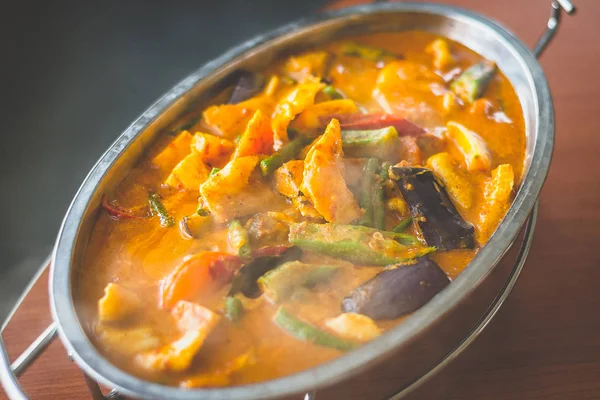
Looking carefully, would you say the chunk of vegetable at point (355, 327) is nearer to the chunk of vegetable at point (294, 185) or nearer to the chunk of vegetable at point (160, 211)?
the chunk of vegetable at point (294, 185)

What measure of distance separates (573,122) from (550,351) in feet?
4.41

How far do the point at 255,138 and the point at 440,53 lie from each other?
1.06 m

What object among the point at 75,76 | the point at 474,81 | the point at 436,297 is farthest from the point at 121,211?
the point at 75,76

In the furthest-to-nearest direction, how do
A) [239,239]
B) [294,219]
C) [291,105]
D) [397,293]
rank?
[291,105], [294,219], [239,239], [397,293]

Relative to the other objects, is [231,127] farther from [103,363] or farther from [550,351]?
[550,351]

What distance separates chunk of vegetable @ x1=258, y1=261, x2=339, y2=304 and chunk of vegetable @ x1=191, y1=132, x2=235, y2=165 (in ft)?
2.06

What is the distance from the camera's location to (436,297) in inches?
65.0

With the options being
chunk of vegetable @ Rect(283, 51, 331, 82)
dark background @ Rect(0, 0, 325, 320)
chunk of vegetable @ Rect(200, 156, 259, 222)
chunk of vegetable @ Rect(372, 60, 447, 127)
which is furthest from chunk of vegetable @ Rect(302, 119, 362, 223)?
dark background @ Rect(0, 0, 325, 320)

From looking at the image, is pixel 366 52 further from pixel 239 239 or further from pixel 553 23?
pixel 239 239

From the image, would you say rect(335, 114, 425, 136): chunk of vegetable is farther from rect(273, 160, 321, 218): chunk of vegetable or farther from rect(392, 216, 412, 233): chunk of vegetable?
rect(392, 216, 412, 233): chunk of vegetable

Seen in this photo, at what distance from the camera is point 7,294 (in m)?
3.03

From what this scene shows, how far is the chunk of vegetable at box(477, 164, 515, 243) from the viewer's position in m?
2.04

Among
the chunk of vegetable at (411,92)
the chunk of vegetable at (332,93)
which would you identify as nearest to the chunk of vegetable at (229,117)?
the chunk of vegetable at (332,93)

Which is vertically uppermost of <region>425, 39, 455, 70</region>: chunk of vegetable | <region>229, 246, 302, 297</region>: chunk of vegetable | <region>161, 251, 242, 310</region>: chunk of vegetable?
<region>425, 39, 455, 70</region>: chunk of vegetable
